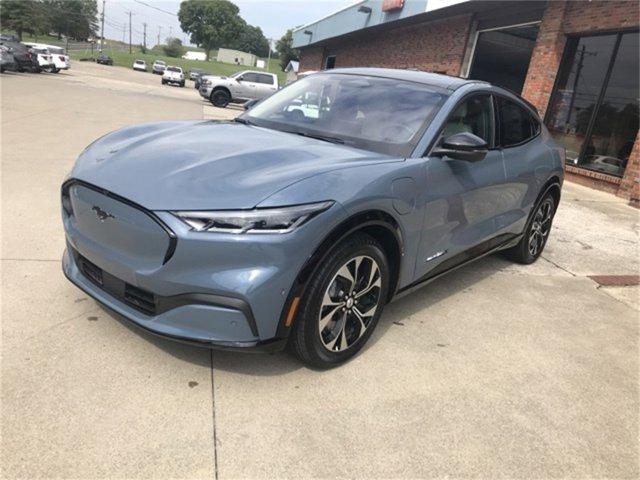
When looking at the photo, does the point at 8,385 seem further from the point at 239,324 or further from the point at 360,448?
the point at 360,448

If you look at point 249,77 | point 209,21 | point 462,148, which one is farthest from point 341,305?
point 209,21

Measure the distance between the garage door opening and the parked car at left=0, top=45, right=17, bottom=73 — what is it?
2090 cm

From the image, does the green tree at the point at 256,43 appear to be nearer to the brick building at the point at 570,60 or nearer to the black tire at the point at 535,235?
the brick building at the point at 570,60

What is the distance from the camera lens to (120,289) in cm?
257

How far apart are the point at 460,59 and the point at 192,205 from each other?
15.8m

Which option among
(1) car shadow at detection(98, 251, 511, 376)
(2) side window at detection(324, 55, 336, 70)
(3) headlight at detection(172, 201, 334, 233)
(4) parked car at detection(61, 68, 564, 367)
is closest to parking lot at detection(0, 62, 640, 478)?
(1) car shadow at detection(98, 251, 511, 376)

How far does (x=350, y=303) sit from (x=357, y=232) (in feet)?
1.31

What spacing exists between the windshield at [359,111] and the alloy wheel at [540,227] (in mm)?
2144

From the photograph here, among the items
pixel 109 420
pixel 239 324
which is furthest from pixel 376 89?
pixel 109 420

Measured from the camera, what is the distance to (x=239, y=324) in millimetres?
2365

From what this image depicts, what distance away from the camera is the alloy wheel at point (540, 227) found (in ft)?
16.7

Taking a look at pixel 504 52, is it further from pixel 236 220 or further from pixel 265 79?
pixel 236 220

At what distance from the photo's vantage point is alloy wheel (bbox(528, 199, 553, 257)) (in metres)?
5.10

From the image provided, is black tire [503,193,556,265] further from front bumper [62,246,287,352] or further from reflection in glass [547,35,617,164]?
reflection in glass [547,35,617,164]
